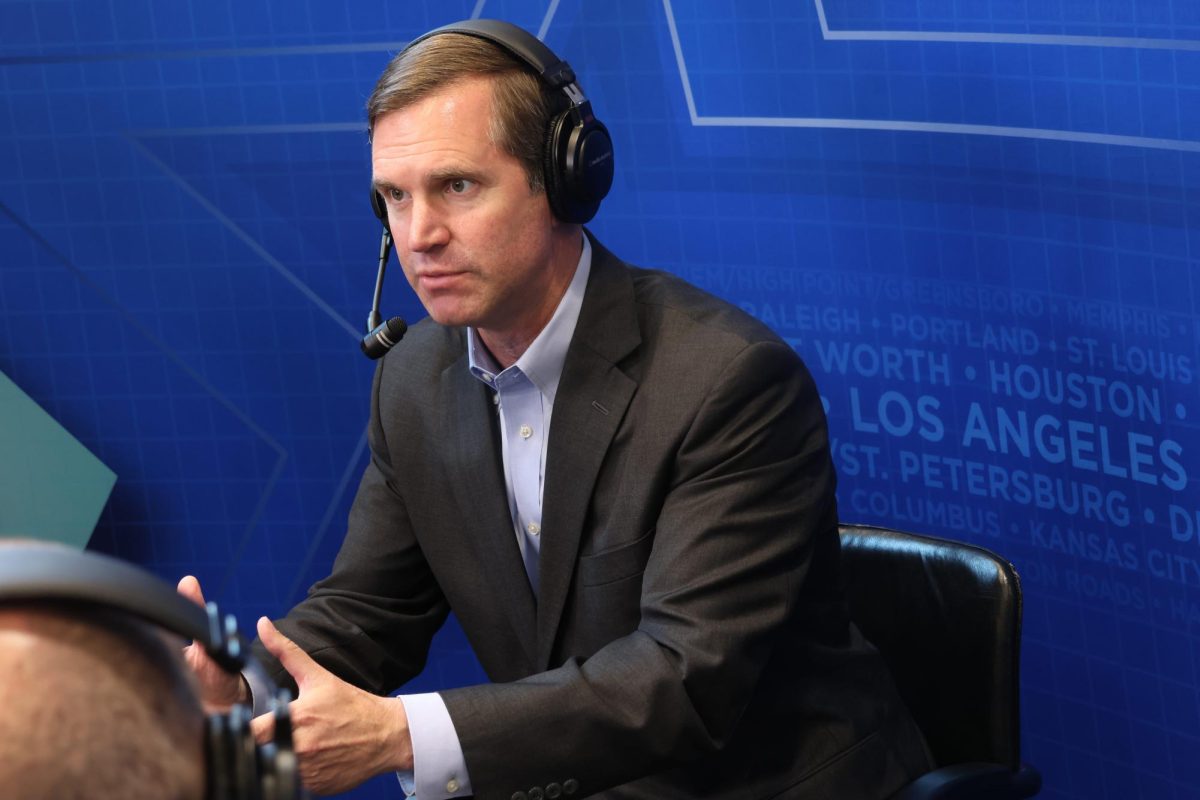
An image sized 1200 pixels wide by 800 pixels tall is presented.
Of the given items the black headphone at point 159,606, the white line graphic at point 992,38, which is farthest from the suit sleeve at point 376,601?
the black headphone at point 159,606

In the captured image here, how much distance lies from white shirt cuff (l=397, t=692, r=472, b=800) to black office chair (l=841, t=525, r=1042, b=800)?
517 millimetres

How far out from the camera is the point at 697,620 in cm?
165

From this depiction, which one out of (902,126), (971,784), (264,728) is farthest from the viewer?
(902,126)

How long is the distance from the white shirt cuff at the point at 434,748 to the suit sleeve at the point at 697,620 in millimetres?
12

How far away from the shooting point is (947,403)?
2.36m

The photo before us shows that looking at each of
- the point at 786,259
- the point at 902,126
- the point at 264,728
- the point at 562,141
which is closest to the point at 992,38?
the point at 902,126

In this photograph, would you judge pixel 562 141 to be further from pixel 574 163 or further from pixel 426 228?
pixel 426 228

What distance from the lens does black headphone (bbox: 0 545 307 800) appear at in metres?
0.55

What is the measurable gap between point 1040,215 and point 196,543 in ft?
5.59

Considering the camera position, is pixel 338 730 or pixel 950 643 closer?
pixel 338 730

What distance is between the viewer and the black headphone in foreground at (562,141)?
1835mm

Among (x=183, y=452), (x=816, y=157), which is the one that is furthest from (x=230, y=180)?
(x=816, y=157)

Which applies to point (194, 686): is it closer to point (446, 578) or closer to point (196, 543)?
point (446, 578)

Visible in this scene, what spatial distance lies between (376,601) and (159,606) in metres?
1.43
